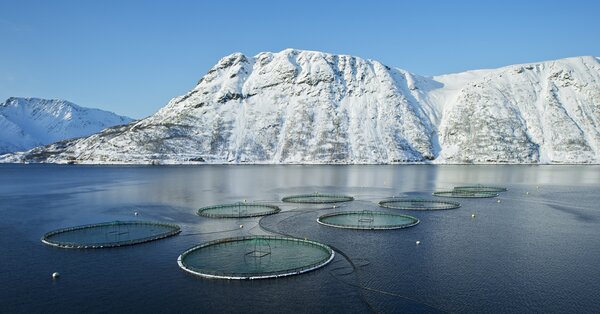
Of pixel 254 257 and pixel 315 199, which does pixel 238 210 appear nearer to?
pixel 315 199

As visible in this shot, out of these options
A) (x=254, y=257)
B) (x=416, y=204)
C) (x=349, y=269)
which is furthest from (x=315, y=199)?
(x=349, y=269)

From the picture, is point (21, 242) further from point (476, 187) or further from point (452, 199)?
point (476, 187)

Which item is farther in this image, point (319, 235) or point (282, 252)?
point (319, 235)

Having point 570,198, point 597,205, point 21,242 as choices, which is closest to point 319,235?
point 21,242

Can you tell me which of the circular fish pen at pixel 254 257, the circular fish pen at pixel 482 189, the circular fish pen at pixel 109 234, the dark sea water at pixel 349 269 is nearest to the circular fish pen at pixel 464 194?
the circular fish pen at pixel 482 189

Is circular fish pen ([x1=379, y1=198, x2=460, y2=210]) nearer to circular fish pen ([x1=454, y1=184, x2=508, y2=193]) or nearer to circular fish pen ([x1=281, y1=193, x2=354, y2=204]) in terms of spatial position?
circular fish pen ([x1=281, y1=193, x2=354, y2=204])

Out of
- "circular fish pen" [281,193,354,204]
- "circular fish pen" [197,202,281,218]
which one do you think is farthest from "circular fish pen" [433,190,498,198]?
"circular fish pen" [197,202,281,218]

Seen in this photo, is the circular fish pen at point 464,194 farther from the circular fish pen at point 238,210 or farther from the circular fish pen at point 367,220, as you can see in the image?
the circular fish pen at point 238,210
